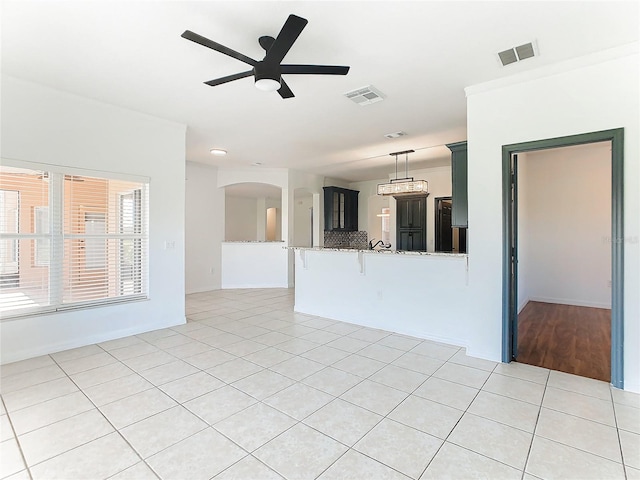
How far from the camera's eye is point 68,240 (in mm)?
3428

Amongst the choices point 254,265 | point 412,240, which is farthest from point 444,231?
point 254,265

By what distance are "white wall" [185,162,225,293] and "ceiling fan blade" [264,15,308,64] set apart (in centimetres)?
498

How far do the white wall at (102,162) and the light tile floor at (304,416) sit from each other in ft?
0.97

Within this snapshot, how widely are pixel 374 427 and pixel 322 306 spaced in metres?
2.87

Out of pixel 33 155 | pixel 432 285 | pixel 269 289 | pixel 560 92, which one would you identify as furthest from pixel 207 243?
pixel 560 92

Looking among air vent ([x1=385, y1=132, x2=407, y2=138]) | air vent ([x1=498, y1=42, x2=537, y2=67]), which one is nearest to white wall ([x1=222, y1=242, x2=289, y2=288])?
air vent ([x1=385, y1=132, x2=407, y2=138])

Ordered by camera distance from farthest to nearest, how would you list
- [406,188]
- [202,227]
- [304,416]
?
[202,227], [406,188], [304,416]

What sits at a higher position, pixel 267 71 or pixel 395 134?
pixel 395 134

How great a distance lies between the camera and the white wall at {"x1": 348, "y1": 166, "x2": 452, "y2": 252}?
284 inches

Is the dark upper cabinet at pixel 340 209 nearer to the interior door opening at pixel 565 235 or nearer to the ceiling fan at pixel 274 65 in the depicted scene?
the interior door opening at pixel 565 235

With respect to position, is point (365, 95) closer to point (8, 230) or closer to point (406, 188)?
point (406, 188)

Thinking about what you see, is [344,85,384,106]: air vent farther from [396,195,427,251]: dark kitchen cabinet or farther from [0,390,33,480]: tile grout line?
[396,195,427,251]: dark kitchen cabinet

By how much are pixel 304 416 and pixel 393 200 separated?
647 centimetres

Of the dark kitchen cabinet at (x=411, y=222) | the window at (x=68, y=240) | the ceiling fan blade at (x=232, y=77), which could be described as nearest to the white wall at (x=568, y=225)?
the dark kitchen cabinet at (x=411, y=222)
